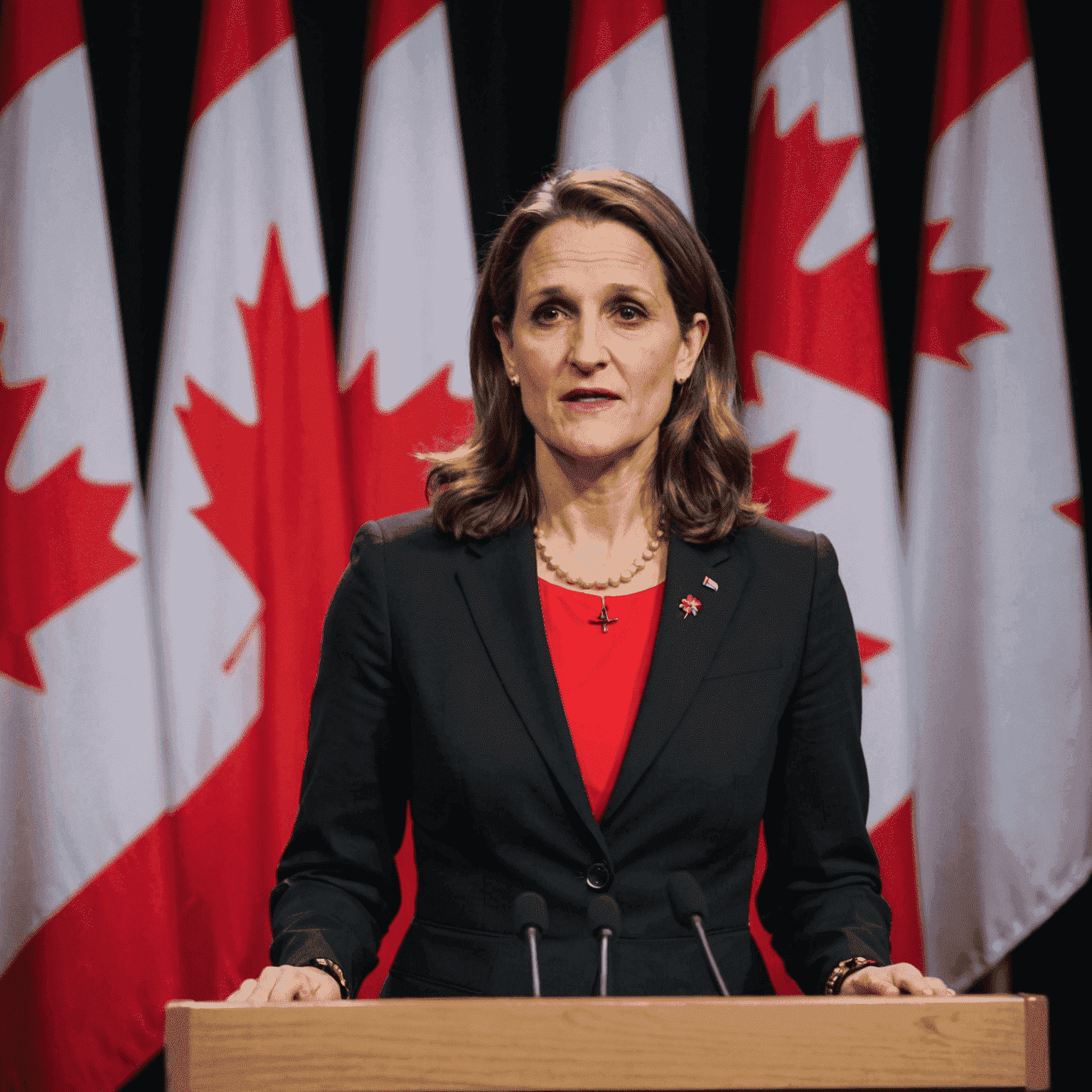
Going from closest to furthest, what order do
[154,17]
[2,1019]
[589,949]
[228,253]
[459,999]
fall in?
[459,999] → [589,949] → [2,1019] → [228,253] → [154,17]

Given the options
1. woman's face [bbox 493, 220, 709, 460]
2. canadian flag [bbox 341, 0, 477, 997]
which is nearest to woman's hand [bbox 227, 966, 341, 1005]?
woman's face [bbox 493, 220, 709, 460]

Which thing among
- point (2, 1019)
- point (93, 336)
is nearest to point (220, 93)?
point (93, 336)

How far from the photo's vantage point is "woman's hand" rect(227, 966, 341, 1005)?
1.06m

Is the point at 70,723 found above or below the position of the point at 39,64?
below

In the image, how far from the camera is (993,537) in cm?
259

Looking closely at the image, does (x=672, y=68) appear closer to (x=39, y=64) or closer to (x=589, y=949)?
(x=39, y=64)

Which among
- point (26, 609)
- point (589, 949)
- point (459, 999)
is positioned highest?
point (26, 609)

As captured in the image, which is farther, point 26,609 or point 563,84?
point 563,84

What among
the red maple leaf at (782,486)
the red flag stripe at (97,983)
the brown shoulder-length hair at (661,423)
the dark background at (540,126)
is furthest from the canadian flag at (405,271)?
the brown shoulder-length hair at (661,423)

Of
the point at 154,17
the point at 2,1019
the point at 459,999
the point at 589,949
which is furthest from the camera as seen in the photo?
the point at 154,17

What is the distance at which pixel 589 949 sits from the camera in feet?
4.33

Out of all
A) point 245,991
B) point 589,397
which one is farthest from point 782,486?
point 245,991

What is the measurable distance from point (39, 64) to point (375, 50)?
2.37ft

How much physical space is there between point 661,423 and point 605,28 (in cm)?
142
